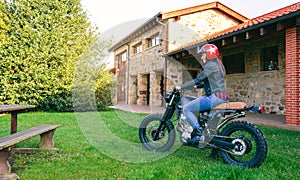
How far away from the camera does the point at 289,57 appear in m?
6.07

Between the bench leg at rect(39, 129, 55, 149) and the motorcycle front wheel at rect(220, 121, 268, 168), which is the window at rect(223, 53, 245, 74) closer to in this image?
the motorcycle front wheel at rect(220, 121, 268, 168)

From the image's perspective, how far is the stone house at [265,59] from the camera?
233 inches

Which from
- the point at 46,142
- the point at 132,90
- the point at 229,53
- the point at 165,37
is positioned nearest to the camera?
the point at 46,142

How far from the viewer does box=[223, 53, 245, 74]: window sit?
10.5 m

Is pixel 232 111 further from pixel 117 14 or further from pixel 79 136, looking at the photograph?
pixel 117 14

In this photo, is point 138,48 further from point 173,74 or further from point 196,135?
point 196,135

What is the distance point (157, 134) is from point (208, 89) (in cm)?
108

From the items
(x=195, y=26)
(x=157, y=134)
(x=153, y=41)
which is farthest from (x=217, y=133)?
(x=153, y=41)

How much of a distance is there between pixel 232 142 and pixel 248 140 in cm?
20

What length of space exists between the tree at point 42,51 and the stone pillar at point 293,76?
322 inches

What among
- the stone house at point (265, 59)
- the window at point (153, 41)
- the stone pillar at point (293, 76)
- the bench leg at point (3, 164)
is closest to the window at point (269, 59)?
the stone house at point (265, 59)

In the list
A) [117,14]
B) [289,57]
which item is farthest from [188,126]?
[117,14]

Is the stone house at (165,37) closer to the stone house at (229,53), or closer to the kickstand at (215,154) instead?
the stone house at (229,53)

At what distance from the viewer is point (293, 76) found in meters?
5.94
